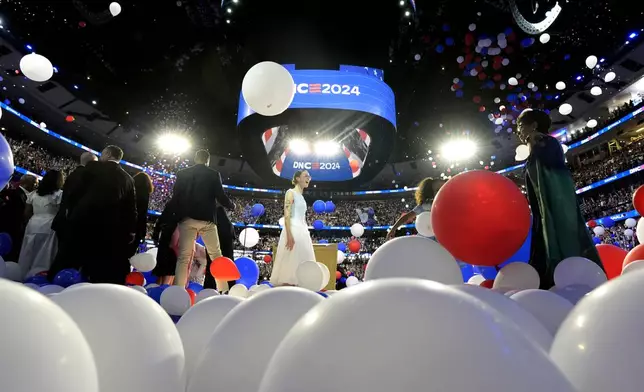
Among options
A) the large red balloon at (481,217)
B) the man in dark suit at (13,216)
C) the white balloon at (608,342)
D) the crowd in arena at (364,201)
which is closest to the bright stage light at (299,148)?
the crowd in arena at (364,201)

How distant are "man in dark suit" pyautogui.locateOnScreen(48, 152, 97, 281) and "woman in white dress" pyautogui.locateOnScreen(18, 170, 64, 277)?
2.35 feet

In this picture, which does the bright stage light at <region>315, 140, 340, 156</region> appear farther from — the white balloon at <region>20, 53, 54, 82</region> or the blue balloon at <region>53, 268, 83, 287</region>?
the blue balloon at <region>53, 268, 83, 287</region>

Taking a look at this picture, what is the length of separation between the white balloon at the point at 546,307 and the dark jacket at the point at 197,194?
321 centimetres

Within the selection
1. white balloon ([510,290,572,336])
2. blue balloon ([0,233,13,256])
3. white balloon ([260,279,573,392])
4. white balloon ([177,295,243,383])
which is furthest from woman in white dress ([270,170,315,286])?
white balloon ([260,279,573,392])

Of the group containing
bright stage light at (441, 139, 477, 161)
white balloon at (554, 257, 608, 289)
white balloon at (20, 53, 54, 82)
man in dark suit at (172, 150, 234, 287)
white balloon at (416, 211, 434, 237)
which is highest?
bright stage light at (441, 139, 477, 161)

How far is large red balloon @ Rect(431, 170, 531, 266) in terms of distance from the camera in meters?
2.05

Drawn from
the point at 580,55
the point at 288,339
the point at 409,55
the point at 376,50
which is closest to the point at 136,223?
the point at 288,339

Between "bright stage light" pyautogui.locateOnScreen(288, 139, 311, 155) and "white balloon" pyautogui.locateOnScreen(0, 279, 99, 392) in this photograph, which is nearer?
"white balloon" pyautogui.locateOnScreen(0, 279, 99, 392)

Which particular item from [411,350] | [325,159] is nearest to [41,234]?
[411,350]

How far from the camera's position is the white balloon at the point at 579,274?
187 centimetres

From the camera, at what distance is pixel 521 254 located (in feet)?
10.5

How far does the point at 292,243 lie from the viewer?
4727mm

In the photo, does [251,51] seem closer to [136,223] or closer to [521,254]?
[136,223]

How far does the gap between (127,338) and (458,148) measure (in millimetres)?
18304
